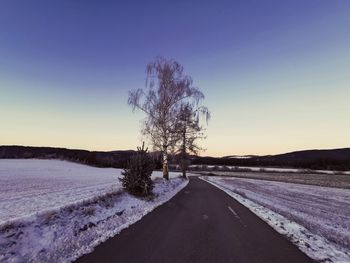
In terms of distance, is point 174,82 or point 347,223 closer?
point 347,223

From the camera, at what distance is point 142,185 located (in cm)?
1769

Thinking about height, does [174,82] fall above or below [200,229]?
above

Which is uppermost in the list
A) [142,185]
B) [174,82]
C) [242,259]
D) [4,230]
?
[174,82]

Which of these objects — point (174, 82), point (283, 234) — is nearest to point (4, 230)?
point (283, 234)

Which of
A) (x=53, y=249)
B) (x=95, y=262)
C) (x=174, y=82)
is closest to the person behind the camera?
(x=95, y=262)

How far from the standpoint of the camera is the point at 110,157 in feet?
399

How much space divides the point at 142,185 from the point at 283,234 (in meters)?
9.66

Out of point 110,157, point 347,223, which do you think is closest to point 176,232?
point 347,223

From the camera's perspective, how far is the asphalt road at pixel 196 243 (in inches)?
257

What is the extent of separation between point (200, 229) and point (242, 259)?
11.3 ft

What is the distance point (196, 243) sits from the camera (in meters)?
7.92

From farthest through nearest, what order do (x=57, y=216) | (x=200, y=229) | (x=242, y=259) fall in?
(x=200, y=229) → (x=57, y=216) → (x=242, y=259)

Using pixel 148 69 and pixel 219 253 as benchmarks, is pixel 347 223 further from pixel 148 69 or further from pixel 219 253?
pixel 148 69

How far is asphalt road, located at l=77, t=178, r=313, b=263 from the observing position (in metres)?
6.53
